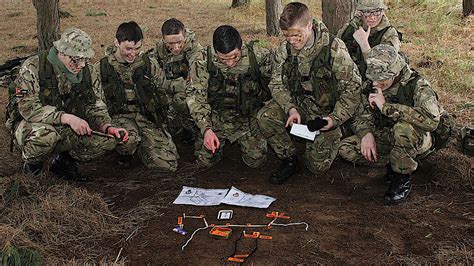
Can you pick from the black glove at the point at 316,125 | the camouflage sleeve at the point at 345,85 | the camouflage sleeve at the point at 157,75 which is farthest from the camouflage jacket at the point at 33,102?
the camouflage sleeve at the point at 345,85

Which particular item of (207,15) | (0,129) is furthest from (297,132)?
(207,15)

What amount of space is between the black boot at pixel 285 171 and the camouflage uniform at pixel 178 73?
1.40m

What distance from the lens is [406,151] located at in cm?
445

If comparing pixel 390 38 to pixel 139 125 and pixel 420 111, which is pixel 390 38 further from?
pixel 139 125

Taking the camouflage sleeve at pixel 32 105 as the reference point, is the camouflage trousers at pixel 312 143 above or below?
below

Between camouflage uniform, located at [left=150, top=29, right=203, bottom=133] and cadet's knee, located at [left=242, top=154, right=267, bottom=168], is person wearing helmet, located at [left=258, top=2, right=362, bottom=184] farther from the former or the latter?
camouflage uniform, located at [left=150, top=29, right=203, bottom=133]

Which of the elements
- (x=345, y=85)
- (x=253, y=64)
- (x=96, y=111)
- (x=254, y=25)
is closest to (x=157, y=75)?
(x=96, y=111)

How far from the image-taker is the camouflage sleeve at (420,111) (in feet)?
13.9

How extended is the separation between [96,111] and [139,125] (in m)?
0.58

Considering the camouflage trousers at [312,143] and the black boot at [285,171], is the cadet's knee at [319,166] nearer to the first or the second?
the camouflage trousers at [312,143]

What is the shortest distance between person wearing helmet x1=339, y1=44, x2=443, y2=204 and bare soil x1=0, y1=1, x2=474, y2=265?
0.27m

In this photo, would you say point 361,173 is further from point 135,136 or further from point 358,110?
point 135,136

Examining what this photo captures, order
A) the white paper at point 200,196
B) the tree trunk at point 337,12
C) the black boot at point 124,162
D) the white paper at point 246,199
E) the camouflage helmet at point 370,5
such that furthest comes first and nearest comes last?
the tree trunk at point 337,12
the black boot at point 124,162
the camouflage helmet at point 370,5
the white paper at point 200,196
the white paper at point 246,199

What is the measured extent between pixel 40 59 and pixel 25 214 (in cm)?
154
